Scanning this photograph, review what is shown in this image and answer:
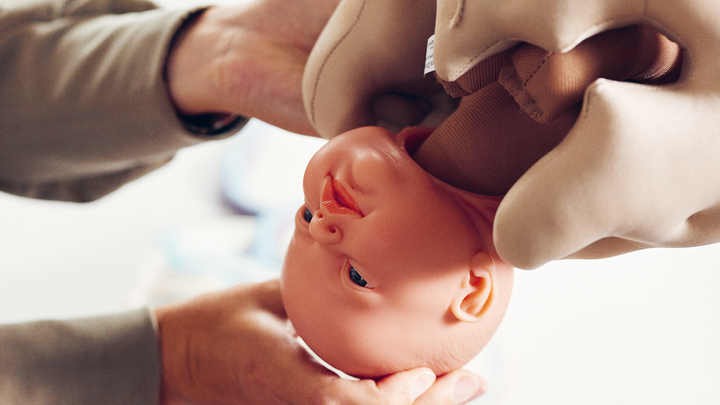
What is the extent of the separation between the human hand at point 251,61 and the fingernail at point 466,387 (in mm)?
358

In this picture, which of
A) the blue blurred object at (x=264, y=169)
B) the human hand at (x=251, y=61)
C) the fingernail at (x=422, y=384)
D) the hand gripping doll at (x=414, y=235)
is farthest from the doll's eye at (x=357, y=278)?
the blue blurred object at (x=264, y=169)

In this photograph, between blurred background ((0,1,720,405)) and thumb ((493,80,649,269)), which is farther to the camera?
blurred background ((0,1,720,405))

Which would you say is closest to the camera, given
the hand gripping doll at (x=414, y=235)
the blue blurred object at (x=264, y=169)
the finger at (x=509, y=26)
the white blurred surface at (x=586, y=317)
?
the finger at (x=509, y=26)

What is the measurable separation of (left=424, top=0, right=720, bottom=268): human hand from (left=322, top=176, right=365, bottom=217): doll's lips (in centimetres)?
15

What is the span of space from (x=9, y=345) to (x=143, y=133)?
12.2 inches

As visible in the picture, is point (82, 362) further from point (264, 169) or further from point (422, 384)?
point (264, 169)

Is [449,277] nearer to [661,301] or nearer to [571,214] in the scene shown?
[571,214]

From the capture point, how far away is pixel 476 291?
1.57 feet

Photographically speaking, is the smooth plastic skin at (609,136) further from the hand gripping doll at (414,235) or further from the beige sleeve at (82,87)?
the beige sleeve at (82,87)

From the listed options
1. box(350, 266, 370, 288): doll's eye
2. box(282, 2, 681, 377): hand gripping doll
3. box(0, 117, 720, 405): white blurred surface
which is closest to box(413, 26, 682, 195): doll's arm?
box(282, 2, 681, 377): hand gripping doll

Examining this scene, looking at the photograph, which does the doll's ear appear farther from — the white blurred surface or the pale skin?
the white blurred surface

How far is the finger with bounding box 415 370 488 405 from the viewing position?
0.53 metres

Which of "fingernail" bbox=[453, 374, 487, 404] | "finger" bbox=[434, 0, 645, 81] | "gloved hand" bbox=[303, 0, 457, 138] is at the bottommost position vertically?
"fingernail" bbox=[453, 374, 487, 404]

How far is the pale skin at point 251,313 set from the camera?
1.82 ft
